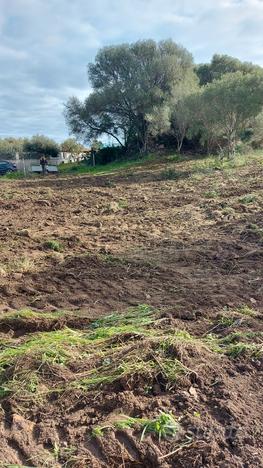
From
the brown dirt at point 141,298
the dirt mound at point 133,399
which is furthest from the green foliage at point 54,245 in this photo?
the dirt mound at point 133,399

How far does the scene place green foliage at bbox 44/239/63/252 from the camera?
26.3 feet

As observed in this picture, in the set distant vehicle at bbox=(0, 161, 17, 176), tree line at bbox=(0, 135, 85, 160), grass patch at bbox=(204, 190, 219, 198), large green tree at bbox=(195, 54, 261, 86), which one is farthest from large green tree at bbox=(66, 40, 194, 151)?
grass patch at bbox=(204, 190, 219, 198)

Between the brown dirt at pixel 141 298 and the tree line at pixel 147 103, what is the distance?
72.6 feet

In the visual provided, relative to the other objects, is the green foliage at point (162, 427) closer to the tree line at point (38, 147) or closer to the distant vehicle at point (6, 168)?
the distant vehicle at point (6, 168)

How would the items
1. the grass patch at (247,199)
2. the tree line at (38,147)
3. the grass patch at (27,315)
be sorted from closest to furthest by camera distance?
the grass patch at (27,315), the grass patch at (247,199), the tree line at (38,147)

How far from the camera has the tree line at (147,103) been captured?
34406mm

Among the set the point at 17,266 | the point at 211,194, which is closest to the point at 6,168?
the point at 211,194

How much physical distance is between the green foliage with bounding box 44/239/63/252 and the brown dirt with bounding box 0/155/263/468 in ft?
0.29

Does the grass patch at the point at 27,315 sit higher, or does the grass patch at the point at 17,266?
the grass patch at the point at 17,266

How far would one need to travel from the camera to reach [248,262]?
22.2 ft

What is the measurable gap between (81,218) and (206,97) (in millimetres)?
18502

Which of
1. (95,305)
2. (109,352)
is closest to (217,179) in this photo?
(95,305)

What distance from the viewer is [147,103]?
37469 mm

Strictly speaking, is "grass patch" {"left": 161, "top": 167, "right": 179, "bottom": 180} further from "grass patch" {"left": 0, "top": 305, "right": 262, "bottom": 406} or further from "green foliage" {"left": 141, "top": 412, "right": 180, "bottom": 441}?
"green foliage" {"left": 141, "top": 412, "right": 180, "bottom": 441}
